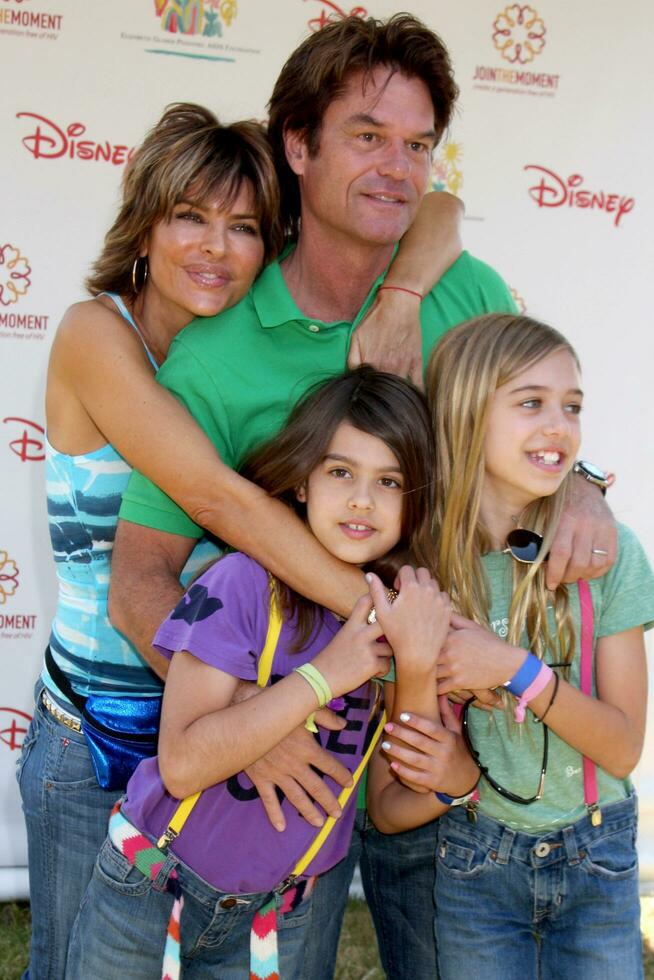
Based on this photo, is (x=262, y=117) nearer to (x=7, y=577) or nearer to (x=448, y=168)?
(x=448, y=168)

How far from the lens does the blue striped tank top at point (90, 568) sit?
200cm

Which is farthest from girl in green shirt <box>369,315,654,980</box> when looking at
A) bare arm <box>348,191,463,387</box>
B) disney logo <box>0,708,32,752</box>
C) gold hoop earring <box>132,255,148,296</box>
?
disney logo <box>0,708,32,752</box>

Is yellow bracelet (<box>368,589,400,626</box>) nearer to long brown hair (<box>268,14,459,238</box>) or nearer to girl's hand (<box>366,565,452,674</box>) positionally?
girl's hand (<box>366,565,452,674</box>)

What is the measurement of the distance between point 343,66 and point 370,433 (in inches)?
30.3

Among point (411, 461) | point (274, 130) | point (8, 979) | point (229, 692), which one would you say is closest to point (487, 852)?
point (229, 692)

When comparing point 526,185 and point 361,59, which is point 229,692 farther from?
point 526,185

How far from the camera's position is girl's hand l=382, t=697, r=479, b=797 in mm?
1743

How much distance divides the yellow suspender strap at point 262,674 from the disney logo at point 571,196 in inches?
85.1

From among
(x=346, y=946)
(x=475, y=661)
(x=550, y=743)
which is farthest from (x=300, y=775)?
(x=346, y=946)

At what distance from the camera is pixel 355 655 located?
5.49 feet

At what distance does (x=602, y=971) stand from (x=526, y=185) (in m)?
2.46

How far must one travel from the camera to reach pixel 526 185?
346 cm

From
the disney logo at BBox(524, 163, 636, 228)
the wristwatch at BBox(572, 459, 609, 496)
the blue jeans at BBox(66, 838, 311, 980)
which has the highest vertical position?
the disney logo at BBox(524, 163, 636, 228)

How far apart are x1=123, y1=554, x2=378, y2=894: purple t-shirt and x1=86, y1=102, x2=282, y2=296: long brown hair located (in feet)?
2.29
